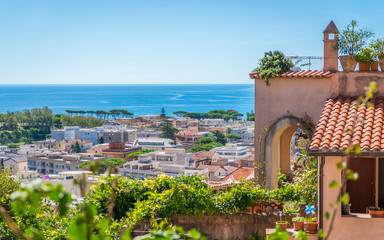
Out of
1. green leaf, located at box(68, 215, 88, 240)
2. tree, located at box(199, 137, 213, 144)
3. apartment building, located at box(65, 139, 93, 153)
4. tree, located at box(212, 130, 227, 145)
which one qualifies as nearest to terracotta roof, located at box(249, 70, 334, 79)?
green leaf, located at box(68, 215, 88, 240)

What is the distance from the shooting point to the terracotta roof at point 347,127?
4.00m

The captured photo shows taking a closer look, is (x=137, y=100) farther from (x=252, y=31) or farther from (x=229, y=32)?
(x=252, y=31)

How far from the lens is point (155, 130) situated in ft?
277

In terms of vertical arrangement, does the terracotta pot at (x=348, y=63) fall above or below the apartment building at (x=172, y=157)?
above

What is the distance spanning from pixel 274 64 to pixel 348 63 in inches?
44.0

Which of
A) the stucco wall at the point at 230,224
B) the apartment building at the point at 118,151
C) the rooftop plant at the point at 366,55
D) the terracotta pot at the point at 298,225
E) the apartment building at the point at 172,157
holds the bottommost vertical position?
the apartment building at the point at 118,151

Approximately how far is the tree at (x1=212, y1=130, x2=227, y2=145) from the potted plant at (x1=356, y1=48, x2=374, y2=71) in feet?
225

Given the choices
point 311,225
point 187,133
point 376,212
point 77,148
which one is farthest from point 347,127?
point 187,133

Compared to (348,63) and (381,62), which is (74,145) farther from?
(381,62)

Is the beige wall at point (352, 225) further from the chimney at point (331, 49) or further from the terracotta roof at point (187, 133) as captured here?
the terracotta roof at point (187, 133)

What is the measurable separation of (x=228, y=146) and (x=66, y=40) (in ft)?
115

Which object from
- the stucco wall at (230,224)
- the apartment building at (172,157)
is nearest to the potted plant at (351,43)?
the stucco wall at (230,224)

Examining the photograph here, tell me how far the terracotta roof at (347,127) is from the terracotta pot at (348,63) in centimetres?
80

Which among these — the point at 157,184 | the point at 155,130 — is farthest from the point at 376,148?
the point at 155,130
